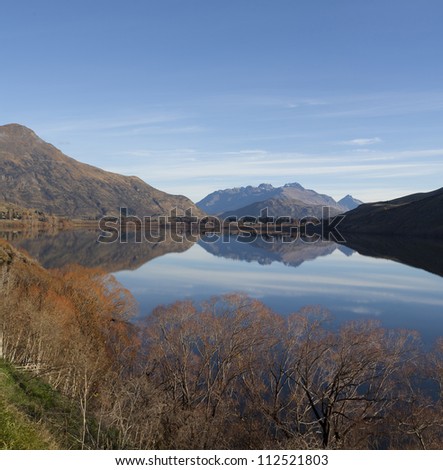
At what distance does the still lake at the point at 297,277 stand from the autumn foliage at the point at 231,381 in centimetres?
1724

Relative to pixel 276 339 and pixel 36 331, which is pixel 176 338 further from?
pixel 36 331

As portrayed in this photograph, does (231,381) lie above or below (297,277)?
below

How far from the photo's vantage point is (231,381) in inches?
1352

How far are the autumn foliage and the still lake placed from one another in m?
17.2

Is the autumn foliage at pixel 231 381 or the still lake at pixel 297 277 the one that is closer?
the autumn foliage at pixel 231 381

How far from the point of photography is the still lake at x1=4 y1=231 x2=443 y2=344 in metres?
65.6

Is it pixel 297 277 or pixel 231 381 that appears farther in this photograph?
pixel 297 277

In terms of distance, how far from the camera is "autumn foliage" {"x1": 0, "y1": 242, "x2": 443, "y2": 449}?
25.4 meters

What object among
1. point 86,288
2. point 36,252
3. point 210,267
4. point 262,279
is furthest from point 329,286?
point 36,252

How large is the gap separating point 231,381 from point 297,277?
214ft

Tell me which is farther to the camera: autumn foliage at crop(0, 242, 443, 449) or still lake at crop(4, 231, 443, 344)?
still lake at crop(4, 231, 443, 344)

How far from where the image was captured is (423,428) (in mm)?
25469

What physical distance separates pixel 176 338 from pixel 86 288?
30.9 metres

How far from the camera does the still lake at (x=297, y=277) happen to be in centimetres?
6562
